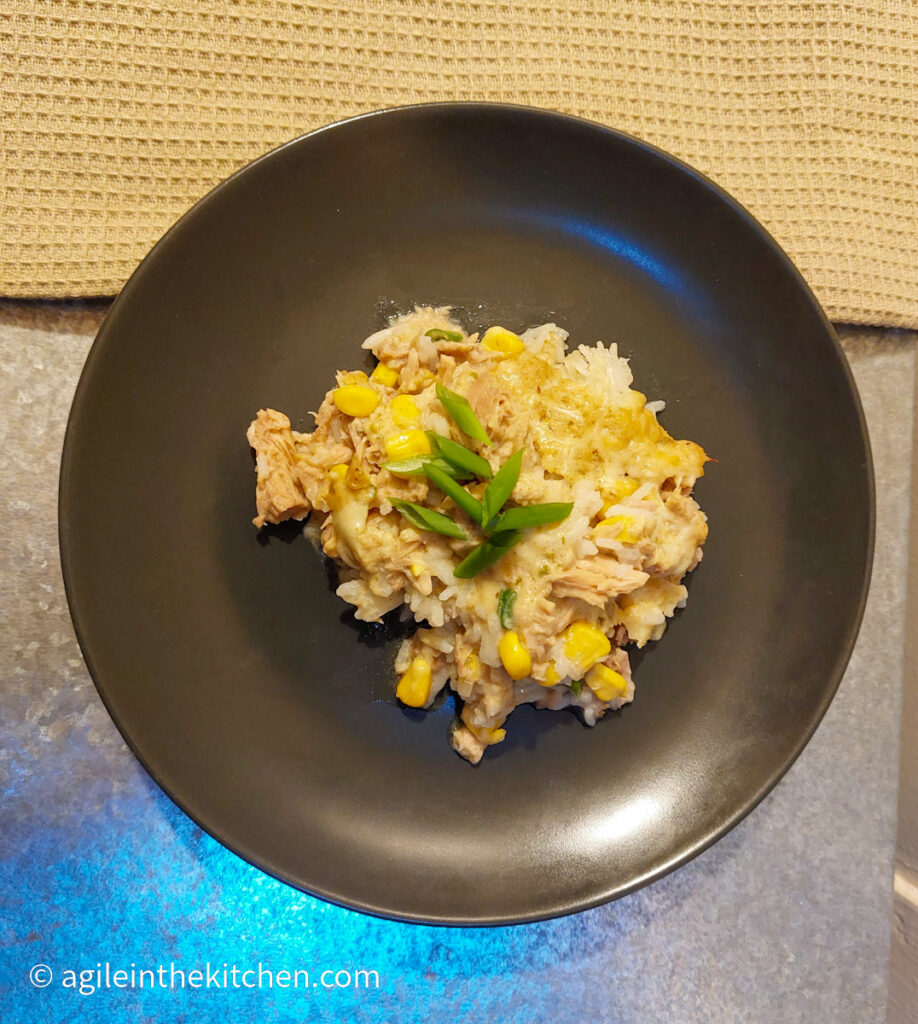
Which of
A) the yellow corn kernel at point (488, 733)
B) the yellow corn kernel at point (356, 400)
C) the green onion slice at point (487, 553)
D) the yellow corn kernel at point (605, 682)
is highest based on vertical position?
the yellow corn kernel at point (356, 400)

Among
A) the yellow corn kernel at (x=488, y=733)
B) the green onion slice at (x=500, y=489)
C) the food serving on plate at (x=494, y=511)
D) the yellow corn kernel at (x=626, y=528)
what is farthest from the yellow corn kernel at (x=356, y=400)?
the yellow corn kernel at (x=488, y=733)

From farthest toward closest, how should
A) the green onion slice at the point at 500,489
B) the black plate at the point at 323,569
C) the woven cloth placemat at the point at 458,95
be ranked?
the woven cloth placemat at the point at 458,95
the black plate at the point at 323,569
the green onion slice at the point at 500,489

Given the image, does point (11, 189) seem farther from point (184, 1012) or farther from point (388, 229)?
point (184, 1012)

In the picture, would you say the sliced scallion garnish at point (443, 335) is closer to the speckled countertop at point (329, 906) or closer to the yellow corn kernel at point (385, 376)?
the yellow corn kernel at point (385, 376)

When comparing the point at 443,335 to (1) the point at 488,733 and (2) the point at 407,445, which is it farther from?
(1) the point at 488,733

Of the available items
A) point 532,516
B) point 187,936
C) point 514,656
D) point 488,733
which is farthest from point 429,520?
point 187,936

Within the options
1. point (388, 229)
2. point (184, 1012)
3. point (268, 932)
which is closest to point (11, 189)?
point (388, 229)
